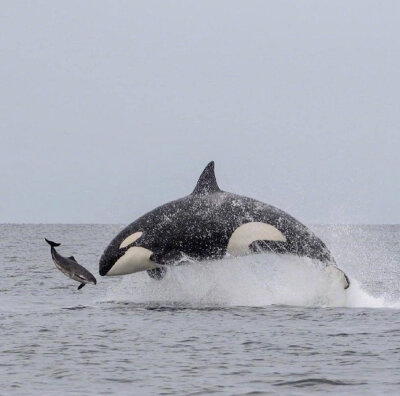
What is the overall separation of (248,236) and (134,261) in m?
2.76

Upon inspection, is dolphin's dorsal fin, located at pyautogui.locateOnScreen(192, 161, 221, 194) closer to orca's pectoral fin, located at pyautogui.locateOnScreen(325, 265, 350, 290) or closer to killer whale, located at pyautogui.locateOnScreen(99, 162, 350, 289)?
killer whale, located at pyautogui.locateOnScreen(99, 162, 350, 289)

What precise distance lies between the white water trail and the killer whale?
0.59 metres

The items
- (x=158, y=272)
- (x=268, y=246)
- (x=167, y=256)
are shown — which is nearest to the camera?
(x=167, y=256)

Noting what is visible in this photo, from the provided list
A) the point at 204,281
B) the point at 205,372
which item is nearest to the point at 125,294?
the point at 204,281

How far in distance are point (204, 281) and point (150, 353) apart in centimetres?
803

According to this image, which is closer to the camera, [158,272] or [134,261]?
[134,261]

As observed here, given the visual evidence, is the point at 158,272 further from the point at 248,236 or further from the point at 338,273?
the point at 338,273

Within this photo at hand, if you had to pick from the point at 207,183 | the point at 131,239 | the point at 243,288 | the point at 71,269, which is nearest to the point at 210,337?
the point at 71,269

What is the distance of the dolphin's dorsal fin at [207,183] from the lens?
81.9 feet

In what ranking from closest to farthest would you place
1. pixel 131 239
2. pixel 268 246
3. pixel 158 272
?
pixel 268 246
pixel 131 239
pixel 158 272

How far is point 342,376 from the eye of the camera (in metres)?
15.8

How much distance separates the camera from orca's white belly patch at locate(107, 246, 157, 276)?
78.2ft

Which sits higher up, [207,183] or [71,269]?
[207,183]

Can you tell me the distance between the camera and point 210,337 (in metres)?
19.7
